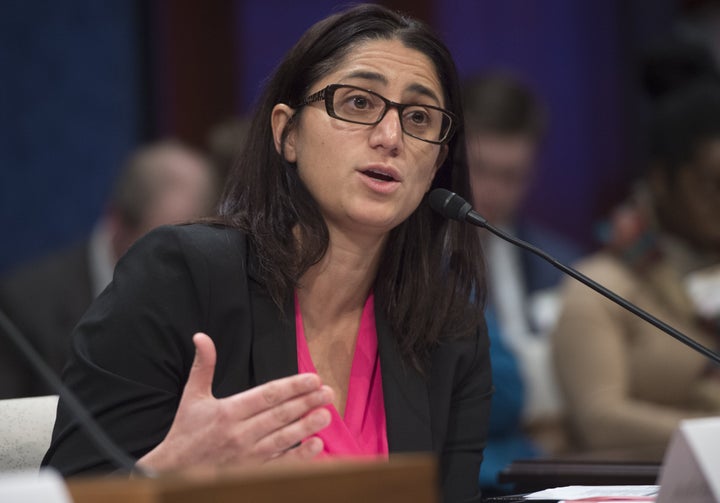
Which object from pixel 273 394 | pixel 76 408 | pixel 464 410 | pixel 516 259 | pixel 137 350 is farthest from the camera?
pixel 516 259

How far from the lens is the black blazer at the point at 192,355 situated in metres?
1.74

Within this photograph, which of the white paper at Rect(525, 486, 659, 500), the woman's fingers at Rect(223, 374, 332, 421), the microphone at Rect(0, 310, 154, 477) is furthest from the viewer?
the white paper at Rect(525, 486, 659, 500)

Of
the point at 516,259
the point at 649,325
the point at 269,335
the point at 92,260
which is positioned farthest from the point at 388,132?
the point at 516,259

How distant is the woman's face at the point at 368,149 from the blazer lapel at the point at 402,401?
22 cm

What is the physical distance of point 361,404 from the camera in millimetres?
2049

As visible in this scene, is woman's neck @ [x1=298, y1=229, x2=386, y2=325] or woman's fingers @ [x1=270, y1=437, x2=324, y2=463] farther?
woman's neck @ [x1=298, y1=229, x2=386, y2=325]

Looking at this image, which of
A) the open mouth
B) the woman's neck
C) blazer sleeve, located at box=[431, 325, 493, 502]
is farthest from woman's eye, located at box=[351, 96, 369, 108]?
blazer sleeve, located at box=[431, 325, 493, 502]

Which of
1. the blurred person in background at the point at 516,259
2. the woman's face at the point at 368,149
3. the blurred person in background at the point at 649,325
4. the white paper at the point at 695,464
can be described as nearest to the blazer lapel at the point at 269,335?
the woman's face at the point at 368,149

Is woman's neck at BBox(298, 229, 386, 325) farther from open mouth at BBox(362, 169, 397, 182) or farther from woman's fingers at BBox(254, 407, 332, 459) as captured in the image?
woman's fingers at BBox(254, 407, 332, 459)

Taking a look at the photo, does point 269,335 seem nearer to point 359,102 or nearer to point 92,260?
point 359,102

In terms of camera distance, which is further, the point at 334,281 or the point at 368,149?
the point at 334,281

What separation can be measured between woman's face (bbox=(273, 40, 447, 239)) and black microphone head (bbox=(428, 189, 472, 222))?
56 millimetres

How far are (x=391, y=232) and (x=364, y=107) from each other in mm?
313

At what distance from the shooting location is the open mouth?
6.56 ft
